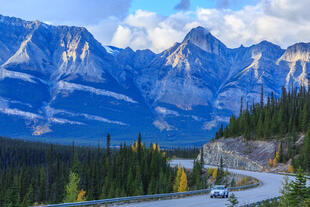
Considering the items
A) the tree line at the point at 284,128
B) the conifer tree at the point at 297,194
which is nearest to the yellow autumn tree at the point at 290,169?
the tree line at the point at 284,128

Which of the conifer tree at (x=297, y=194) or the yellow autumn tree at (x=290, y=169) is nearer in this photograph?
the conifer tree at (x=297, y=194)

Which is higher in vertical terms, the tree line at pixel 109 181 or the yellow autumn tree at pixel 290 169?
the yellow autumn tree at pixel 290 169

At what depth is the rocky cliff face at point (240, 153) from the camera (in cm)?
11809

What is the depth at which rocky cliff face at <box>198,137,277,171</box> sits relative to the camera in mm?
118088

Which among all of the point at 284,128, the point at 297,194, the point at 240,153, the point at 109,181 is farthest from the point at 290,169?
the point at 297,194

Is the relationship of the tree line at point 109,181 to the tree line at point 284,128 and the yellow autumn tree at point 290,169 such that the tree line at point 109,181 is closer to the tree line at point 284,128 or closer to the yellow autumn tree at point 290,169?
the yellow autumn tree at point 290,169

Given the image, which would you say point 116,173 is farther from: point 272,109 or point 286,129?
point 272,109

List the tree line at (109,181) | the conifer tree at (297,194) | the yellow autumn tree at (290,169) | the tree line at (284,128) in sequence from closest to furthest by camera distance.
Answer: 1. the conifer tree at (297,194)
2. the yellow autumn tree at (290,169)
3. the tree line at (284,128)
4. the tree line at (109,181)

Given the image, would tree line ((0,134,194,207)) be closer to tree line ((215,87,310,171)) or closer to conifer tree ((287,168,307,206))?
tree line ((215,87,310,171))

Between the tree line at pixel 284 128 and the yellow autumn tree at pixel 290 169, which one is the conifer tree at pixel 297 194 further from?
the yellow autumn tree at pixel 290 169

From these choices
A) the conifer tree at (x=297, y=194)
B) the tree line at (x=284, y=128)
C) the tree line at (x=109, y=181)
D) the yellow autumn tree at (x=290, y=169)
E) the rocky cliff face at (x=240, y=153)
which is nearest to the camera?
the conifer tree at (x=297, y=194)

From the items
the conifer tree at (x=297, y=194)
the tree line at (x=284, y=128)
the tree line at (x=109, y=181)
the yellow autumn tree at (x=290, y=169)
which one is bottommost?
the tree line at (x=109, y=181)

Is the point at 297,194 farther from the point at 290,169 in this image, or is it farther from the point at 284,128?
the point at 284,128

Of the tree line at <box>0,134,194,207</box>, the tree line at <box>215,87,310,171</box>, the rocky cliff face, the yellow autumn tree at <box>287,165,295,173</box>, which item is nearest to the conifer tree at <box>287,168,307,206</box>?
the tree line at <box>215,87,310,171</box>
